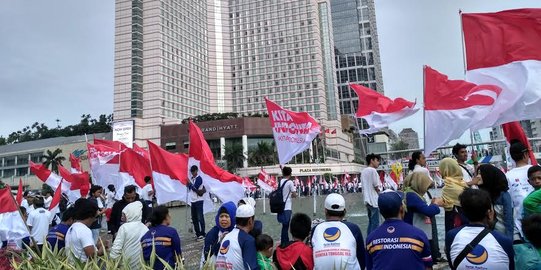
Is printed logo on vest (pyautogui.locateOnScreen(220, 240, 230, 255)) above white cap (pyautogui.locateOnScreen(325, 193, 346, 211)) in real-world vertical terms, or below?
below

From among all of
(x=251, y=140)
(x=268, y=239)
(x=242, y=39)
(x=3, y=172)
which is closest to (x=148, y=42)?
(x=242, y=39)

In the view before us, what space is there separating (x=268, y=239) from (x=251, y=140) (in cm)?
7200

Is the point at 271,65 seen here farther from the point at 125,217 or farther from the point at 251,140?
the point at 125,217

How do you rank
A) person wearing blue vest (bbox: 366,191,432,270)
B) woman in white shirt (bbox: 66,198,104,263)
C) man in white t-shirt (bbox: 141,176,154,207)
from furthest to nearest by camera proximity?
man in white t-shirt (bbox: 141,176,154,207) → woman in white shirt (bbox: 66,198,104,263) → person wearing blue vest (bbox: 366,191,432,270)

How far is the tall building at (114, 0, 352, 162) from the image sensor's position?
275 feet

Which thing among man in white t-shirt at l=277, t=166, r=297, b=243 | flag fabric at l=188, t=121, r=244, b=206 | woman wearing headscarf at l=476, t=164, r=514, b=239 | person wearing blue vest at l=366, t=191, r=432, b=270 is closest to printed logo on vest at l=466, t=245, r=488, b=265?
person wearing blue vest at l=366, t=191, r=432, b=270

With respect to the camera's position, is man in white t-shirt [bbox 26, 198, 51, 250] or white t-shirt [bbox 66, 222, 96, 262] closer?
white t-shirt [bbox 66, 222, 96, 262]

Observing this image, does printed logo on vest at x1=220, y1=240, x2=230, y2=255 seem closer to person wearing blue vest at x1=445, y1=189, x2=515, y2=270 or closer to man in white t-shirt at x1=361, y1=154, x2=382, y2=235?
person wearing blue vest at x1=445, y1=189, x2=515, y2=270

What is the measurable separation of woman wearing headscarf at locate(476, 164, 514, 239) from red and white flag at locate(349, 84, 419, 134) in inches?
133

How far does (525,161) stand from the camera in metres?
4.27

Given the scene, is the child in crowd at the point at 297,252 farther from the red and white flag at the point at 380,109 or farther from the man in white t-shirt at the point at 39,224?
the man in white t-shirt at the point at 39,224

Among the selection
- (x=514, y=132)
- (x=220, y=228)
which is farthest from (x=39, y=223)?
(x=514, y=132)

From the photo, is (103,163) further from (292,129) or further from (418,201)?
(418,201)

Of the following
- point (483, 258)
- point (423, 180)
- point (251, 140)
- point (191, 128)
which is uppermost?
point (251, 140)
